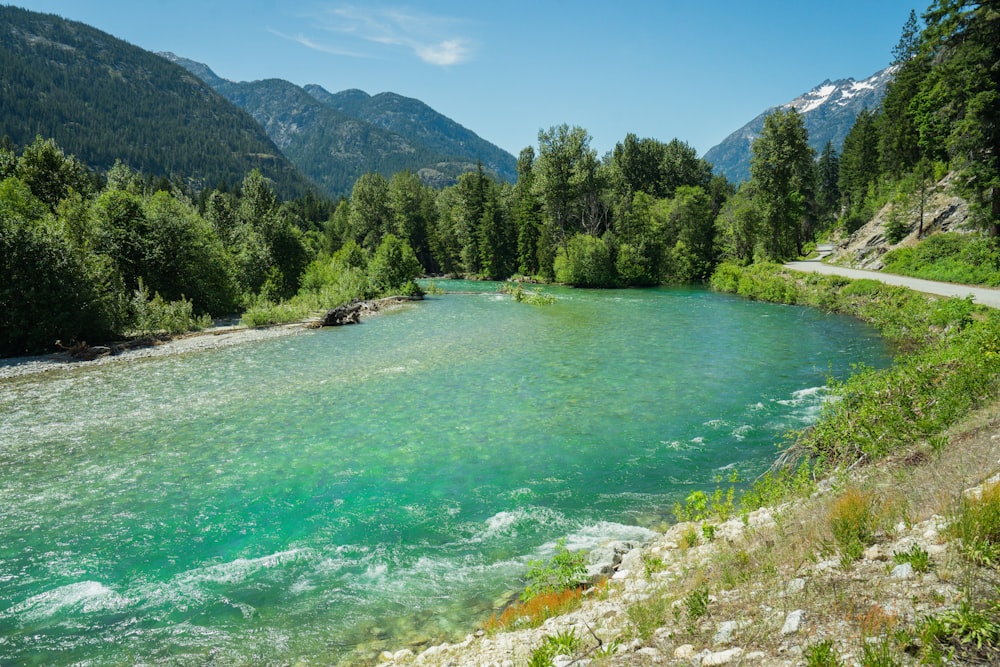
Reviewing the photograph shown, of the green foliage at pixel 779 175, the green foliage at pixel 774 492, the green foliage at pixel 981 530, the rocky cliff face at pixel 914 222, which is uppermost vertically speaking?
the green foliage at pixel 779 175

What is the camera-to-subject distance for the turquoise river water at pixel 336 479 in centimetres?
738

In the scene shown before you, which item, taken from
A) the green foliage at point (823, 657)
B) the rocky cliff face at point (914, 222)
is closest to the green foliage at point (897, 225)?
the rocky cliff face at point (914, 222)

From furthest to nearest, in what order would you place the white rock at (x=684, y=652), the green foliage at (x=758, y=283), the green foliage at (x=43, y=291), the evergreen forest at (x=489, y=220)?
the green foliage at (x=758, y=283) < the evergreen forest at (x=489, y=220) < the green foliage at (x=43, y=291) < the white rock at (x=684, y=652)

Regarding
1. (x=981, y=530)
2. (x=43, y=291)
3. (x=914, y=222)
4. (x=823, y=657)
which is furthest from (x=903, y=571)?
(x=914, y=222)

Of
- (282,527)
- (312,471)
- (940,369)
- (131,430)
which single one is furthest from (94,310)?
(940,369)

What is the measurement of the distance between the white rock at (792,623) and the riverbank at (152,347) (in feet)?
93.1

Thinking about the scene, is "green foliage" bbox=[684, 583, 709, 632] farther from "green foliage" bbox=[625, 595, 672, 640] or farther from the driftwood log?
the driftwood log

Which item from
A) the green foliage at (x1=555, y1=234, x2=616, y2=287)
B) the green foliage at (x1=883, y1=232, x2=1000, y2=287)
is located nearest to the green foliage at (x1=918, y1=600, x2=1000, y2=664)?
the green foliage at (x1=883, y1=232, x2=1000, y2=287)

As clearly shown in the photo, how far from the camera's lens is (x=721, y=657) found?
4.00 m

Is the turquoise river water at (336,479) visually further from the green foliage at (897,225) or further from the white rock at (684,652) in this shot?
the green foliage at (897,225)

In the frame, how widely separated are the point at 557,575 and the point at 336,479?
6571mm

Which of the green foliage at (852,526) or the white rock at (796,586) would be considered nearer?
the white rock at (796,586)

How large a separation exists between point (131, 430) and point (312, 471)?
23.0ft

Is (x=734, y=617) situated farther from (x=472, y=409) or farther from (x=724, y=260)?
(x=724, y=260)
